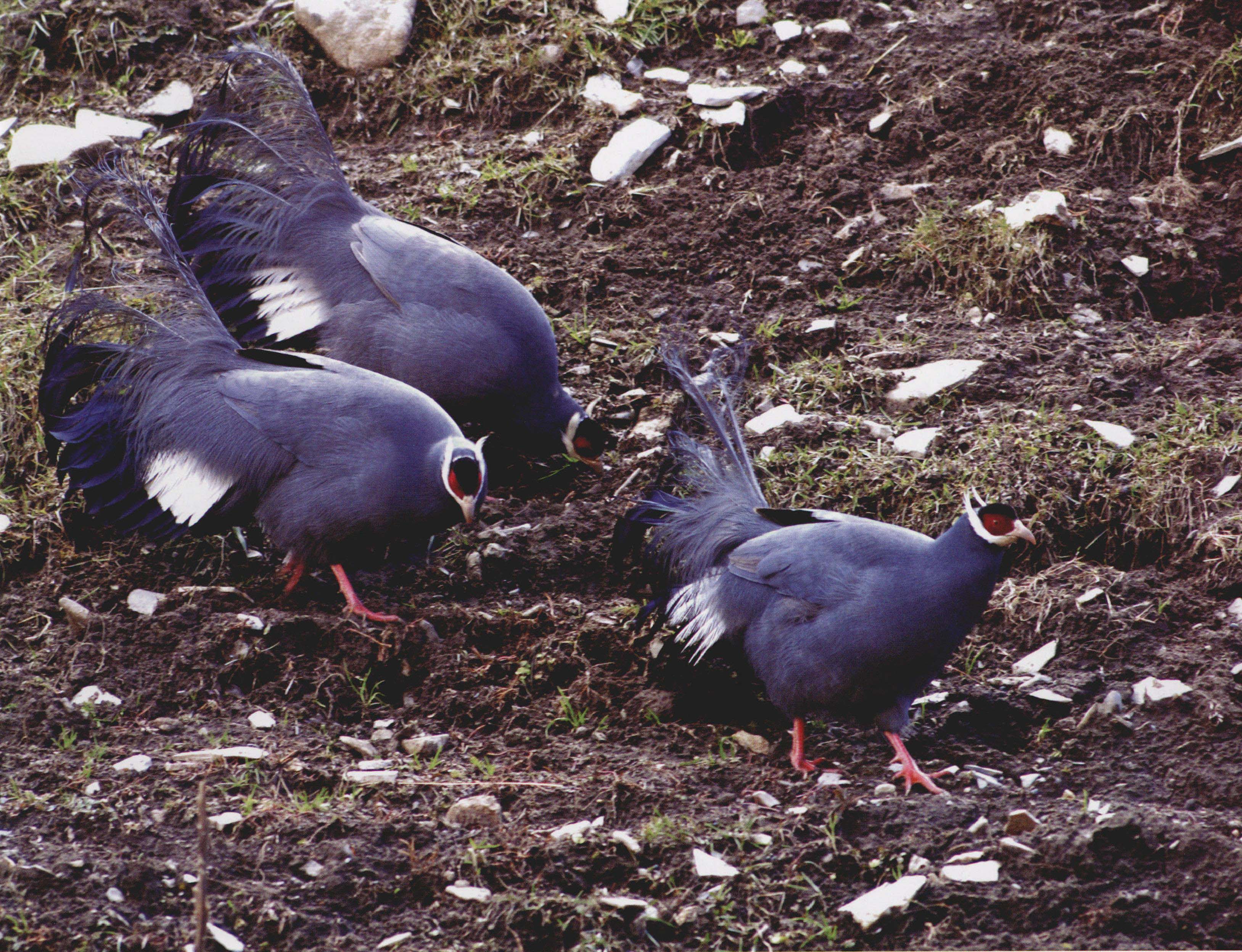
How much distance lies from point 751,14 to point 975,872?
4424 mm

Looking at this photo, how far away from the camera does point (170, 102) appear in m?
6.03

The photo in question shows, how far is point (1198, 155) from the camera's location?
5.08 meters

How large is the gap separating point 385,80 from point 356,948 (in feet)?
14.7

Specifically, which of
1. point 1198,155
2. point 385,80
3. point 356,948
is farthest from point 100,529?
point 1198,155

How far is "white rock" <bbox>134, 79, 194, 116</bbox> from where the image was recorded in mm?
5984

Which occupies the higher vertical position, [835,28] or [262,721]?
[835,28]

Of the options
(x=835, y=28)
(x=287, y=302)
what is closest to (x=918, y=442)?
(x=287, y=302)

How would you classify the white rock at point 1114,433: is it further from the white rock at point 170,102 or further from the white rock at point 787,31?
the white rock at point 170,102

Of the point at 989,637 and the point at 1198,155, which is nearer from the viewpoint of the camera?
the point at 989,637

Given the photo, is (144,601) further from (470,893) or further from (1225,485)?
(1225,485)

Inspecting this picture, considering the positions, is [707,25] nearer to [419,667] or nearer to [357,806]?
[419,667]

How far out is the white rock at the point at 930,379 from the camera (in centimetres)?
442

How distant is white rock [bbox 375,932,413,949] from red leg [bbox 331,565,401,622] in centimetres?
128

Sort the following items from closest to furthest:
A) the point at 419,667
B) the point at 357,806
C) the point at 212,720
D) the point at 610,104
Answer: the point at 357,806 → the point at 212,720 → the point at 419,667 → the point at 610,104
